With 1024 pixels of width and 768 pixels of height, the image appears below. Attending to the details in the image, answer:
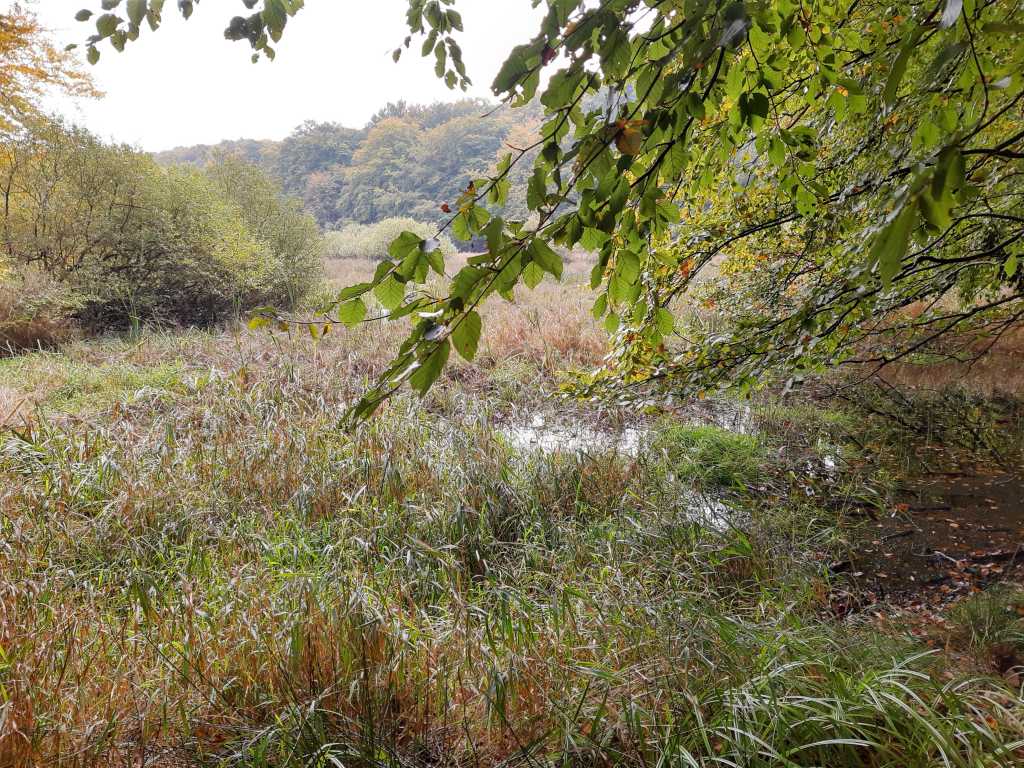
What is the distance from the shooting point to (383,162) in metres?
33.3

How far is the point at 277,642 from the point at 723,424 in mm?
4974

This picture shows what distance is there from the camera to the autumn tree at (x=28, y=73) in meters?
8.47

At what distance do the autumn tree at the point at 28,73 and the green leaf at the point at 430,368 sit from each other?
37.3 feet

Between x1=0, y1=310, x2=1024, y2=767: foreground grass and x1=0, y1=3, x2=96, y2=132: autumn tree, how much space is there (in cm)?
723

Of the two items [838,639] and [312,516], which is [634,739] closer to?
[838,639]

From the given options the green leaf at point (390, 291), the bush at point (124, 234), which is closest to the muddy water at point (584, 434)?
the green leaf at point (390, 291)

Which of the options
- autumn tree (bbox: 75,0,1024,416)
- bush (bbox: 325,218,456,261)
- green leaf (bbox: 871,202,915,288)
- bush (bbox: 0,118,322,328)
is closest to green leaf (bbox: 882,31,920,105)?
autumn tree (bbox: 75,0,1024,416)

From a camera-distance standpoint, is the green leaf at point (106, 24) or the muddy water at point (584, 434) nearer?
the green leaf at point (106, 24)

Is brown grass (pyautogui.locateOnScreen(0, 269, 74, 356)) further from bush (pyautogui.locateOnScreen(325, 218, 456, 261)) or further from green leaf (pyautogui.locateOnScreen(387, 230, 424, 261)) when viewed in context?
bush (pyautogui.locateOnScreen(325, 218, 456, 261))

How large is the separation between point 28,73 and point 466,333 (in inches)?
506

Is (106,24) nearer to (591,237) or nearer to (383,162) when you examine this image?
(591,237)

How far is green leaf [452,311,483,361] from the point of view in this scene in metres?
0.76

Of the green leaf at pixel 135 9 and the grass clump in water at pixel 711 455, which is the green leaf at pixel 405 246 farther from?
the grass clump in water at pixel 711 455

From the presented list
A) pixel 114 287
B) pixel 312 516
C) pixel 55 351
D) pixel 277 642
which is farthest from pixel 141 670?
pixel 114 287
